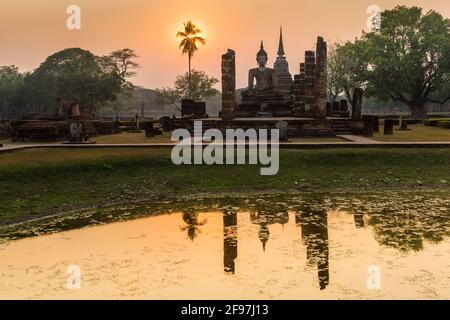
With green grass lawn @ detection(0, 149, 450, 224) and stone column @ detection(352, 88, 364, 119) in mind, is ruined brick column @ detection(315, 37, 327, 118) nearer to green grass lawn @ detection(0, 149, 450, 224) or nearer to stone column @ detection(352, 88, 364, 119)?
stone column @ detection(352, 88, 364, 119)

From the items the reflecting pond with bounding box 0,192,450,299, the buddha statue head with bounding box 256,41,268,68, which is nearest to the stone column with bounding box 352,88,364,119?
the buddha statue head with bounding box 256,41,268,68

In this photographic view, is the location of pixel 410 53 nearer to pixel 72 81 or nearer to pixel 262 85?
pixel 262 85

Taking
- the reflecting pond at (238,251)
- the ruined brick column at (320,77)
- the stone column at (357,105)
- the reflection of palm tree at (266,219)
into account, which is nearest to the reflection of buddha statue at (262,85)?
the stone column at (357,105)

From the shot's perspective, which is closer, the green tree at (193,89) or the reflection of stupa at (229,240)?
the reflection of stupa at (229,240)

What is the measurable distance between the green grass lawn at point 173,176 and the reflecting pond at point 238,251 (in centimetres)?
166

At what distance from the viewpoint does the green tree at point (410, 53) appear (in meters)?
48.8

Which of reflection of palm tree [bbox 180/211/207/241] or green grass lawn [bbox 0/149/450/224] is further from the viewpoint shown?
green grass lawn [bbox 0/149/450/224]

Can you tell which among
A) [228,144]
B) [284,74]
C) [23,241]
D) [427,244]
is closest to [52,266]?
[23,241]

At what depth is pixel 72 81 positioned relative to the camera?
2655 inches

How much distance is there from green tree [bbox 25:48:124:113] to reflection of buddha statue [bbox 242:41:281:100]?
87.8ft

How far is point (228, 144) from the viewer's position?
842 inches

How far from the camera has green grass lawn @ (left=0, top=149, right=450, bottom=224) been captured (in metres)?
16.0

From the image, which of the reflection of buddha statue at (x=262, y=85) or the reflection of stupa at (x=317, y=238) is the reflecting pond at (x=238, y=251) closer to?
the reflection of stupa at (x=317, y=238)

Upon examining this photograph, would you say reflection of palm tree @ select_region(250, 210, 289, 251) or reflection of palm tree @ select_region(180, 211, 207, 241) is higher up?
reflection of palm tree @ select_region(250, 210, 289, 251)
